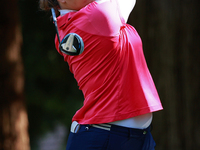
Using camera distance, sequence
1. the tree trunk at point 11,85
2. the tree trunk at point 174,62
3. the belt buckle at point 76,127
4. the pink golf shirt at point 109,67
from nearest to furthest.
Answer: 1. the pink golf shirt at point 109,67
2. the belt buckle at point 76,127
3. the tree trunk at point 174,62
4. the tree trunk at point 11,85

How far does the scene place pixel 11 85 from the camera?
3.81m

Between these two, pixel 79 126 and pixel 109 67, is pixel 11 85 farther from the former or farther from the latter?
pixel 109 67

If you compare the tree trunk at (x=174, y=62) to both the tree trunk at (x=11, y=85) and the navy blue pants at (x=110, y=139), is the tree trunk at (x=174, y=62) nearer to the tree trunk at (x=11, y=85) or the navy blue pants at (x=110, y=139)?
the tree trunk at (x=11, y=85)

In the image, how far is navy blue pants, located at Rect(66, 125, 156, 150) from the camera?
1.63 metres

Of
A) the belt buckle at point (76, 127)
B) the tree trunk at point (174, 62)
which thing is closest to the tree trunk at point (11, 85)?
the tree trunk at point (174, 62)

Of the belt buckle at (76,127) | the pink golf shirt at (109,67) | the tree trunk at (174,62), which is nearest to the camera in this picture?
the pink golf shirt at (109,67)

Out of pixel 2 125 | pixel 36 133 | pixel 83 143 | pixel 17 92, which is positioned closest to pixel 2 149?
pixel 2 125

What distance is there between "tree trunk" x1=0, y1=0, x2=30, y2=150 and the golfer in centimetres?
225

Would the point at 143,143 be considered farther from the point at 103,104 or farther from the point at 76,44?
the point at 76,44

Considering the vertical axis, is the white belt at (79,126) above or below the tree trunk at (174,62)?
above

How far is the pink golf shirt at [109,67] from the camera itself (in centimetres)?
162

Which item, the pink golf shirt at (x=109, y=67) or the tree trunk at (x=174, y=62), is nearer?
the pink golf shirt at (x=109, y=67)

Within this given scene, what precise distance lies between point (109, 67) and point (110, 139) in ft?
1.27

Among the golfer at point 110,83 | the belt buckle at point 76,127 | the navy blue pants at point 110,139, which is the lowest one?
the navy blue pants at point 110,139
